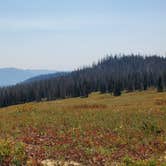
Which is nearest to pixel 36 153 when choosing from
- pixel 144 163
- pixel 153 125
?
pixel 144 163

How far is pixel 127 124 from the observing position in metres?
27.5

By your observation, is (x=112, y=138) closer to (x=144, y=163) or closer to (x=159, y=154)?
(x=159, y=154)

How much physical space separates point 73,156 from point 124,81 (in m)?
140

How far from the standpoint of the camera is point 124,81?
15688 cm

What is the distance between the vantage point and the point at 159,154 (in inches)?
750

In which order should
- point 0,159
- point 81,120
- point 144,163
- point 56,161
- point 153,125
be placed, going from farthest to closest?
point 81,120 < point 153,125 < point 56,161 < point 0,159 < point 144,163

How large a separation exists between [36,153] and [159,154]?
19.0 ft

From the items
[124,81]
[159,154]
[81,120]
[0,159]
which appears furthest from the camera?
[124,81]

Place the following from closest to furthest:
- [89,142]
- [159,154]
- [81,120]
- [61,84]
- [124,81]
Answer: [159,154], [89,142], [81,120], [124,81], [61,84]

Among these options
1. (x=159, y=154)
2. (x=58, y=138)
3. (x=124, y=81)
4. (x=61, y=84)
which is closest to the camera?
(x=159, y=154)

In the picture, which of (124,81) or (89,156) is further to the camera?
(124,81)

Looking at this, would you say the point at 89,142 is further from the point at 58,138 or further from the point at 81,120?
the point at 81,120

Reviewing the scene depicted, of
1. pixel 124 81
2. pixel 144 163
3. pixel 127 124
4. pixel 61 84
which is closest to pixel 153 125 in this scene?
pixel 127 124

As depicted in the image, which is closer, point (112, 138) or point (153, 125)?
point (112, 138)
